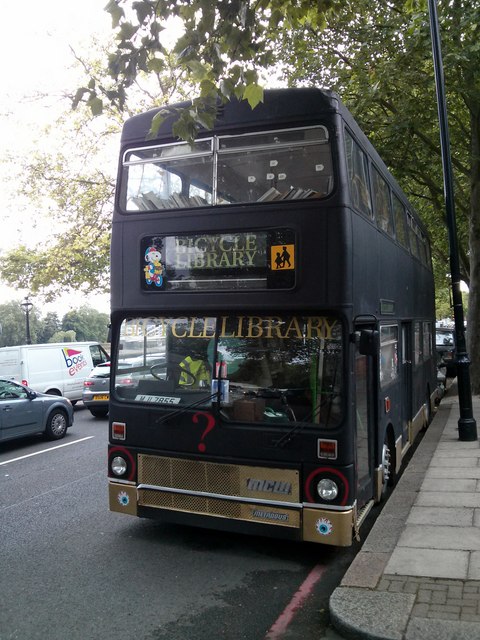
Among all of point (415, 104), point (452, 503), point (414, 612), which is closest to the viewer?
point (414, 612)

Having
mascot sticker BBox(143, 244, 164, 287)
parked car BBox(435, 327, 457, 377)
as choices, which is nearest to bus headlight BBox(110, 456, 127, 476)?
mascot sticker BBox(143, 244, 164, 287)

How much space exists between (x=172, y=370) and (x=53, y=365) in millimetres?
12929

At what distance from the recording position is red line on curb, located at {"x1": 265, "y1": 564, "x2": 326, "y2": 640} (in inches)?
157

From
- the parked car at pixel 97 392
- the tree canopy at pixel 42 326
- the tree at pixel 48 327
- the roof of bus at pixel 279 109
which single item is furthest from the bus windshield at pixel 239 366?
the tree at pixel 48 327

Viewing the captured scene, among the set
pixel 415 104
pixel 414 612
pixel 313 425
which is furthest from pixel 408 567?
pixel 415 104

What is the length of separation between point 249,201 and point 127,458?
8.76ft

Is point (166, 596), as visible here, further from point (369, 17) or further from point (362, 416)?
point (369, 17)

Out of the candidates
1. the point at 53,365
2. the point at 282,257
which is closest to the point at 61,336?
the point at 53,365

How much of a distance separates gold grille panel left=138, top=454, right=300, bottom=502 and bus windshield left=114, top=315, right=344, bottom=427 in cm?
45

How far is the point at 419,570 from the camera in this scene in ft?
14.8

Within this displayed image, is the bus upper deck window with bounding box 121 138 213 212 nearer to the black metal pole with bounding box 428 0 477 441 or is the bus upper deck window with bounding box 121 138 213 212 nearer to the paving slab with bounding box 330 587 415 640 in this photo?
the paving slab with bounding box 330 587 415 640

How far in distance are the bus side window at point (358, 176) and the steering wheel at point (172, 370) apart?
2.14 metres

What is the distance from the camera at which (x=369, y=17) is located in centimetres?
1500

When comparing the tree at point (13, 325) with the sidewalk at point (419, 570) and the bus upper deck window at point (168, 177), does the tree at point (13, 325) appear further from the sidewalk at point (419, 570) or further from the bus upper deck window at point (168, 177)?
the sidewalk at point (419, 570)
